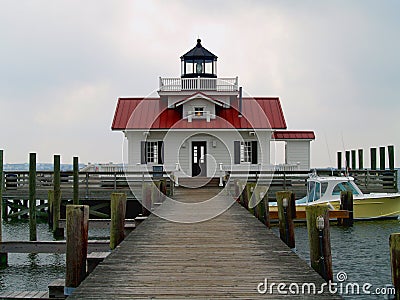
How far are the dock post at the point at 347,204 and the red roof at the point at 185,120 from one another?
28.3 feet

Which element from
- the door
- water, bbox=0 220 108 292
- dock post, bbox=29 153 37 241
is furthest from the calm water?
the door

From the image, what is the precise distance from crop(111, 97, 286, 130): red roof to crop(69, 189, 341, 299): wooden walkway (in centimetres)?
1903

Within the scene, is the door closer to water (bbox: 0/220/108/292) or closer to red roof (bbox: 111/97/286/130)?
red roof (bbox: 111/97/286/130)

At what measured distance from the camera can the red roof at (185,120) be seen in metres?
30.2

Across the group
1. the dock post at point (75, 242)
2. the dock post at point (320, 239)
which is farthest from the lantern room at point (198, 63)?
the dock post at point (75, 242)

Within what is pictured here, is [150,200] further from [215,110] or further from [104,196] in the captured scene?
[215,110]

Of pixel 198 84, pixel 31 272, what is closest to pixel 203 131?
pixel 198 84

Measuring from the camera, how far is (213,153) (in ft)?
99.0

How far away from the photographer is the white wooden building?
29828mm

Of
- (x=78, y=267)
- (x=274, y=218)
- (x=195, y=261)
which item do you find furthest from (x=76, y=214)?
(x=274, y=218)

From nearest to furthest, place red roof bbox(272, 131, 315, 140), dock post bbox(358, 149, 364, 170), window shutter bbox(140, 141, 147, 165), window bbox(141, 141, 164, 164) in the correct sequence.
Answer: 1. window shutter bbox(140, 141, 147, 165)
2. window bbox(141, 141, 164, 164)
3. red roof bbox(272, 131, 315, 140)
4. dock post bbox(358, 149, 364, 170)

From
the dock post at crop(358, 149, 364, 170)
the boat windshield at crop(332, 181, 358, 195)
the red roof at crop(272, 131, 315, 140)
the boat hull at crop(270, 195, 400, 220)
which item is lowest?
the boat hull at crop(270, 195, 400, 220)

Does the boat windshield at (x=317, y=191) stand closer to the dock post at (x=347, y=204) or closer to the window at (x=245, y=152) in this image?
the dock post at (x=347, y=204)

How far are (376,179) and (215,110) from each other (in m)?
9.32
